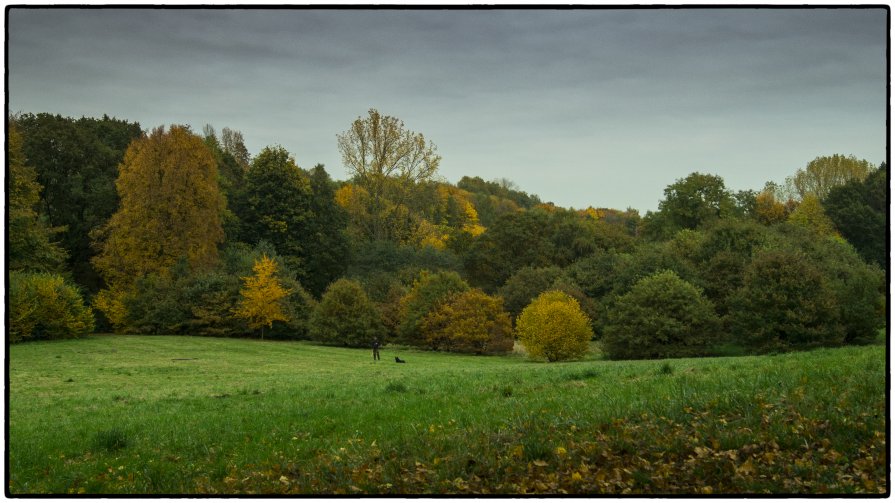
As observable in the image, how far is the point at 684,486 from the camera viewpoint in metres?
7.59

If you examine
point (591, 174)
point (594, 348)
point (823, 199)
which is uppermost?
point (823, 199)

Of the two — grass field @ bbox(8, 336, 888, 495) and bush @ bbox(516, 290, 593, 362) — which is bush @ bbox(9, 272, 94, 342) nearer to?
grass field @ bbox(8, 336, 888, 495)

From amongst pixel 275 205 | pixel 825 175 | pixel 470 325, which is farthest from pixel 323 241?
pixel 825 175

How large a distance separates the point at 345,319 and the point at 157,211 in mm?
15560

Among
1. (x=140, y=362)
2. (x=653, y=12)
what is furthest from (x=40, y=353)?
(x=653, y=12)

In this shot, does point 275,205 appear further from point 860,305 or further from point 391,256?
point 860,305

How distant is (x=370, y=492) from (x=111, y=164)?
54381 millimetres

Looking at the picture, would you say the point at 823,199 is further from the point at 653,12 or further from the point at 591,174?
the point at 653,12

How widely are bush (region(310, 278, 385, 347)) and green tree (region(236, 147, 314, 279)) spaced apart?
522 inches

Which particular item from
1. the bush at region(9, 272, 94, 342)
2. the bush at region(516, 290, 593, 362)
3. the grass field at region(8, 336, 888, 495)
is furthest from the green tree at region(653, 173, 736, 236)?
the grass field at region(8, 336, 888, 495)

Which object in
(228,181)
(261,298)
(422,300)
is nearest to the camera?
(261,298)

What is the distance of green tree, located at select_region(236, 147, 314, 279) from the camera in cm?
6234

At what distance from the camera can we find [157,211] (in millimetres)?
49406

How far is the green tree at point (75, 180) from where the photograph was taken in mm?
48812
